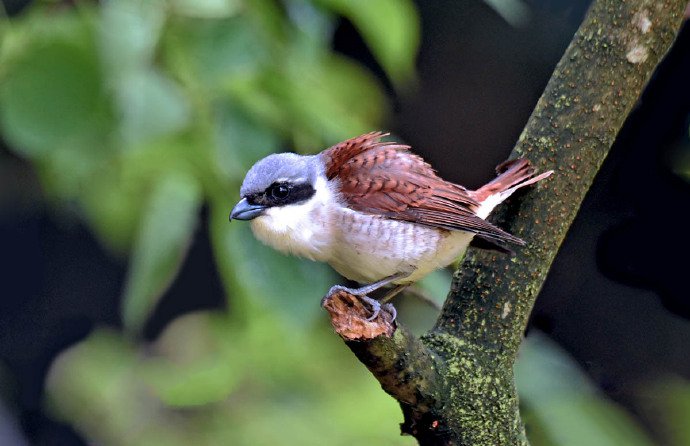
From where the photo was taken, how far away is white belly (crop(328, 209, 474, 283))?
273 cm

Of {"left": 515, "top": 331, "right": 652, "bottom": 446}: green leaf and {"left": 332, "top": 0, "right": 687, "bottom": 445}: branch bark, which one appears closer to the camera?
{"left": 332, "top": 0, "right": 687, "bottom": 445}: branch bark


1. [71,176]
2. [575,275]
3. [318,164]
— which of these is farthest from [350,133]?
[575,275]

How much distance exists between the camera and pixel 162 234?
2.52 metres

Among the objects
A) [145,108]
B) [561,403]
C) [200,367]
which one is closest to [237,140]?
[145,108]

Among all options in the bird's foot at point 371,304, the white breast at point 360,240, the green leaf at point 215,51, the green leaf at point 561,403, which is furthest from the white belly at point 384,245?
the green leaf at point 561,403

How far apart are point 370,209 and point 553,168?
0.58m

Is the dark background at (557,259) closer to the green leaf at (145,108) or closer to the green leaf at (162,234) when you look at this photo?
the green leaf at (162,234)

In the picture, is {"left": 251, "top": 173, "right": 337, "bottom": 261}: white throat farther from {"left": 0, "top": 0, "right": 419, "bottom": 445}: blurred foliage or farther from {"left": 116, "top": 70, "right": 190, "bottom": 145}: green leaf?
{"left": 116, "top": 70, "right": 190, "bottom": 145}: green leaf

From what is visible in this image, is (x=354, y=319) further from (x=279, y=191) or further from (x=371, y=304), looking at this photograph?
(x=279, y=191)

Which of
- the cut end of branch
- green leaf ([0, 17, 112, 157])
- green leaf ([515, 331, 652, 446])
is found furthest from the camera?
green leaf ([515, 331, 652, 446])

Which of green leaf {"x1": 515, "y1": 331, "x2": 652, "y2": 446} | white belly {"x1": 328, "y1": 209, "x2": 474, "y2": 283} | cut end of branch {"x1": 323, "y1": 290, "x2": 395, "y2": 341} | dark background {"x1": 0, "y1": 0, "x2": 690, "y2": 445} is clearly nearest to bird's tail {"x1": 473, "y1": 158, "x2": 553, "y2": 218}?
white belly {"x1": 328, "y1": 209, "x2": 474, "y2": 283}

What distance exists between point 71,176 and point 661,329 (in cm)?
370

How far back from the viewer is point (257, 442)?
131 inches

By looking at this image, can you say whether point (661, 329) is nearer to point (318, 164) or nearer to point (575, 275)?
point (575, 275)
